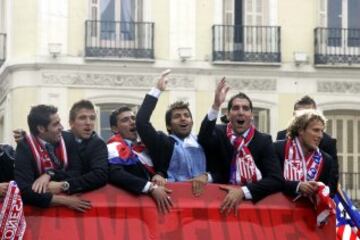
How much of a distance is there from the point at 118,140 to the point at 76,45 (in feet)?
65.6

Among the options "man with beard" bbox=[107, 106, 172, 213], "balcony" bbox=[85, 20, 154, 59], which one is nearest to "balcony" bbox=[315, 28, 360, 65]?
"balcony" bbox=[85, 20, 154, 59]

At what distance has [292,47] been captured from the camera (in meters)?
28.5

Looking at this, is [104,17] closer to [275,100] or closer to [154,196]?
[275,100]

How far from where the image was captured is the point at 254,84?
92.9 ft

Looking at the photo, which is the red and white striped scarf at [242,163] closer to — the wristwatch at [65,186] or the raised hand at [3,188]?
the wristwatch at [65,186]

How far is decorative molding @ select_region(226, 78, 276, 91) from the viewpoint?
1112 inches

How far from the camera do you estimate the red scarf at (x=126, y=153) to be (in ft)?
25.2

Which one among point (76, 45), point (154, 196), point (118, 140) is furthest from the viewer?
point (76, 45)

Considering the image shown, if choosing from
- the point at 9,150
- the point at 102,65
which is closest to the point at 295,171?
the point at 9,150

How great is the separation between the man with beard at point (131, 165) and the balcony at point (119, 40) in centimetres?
1960

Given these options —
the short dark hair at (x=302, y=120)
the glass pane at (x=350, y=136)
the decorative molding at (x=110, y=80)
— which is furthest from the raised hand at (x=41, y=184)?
the glass pane at (x=350, y=136)

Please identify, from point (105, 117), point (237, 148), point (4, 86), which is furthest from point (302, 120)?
point (4, 86)

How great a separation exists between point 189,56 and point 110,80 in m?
1.95

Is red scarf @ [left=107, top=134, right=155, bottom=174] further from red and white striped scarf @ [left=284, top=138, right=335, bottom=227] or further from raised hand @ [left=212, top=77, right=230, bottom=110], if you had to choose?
red and white striped scarf @ [left=284, top=138, right=335, bottom=227]
